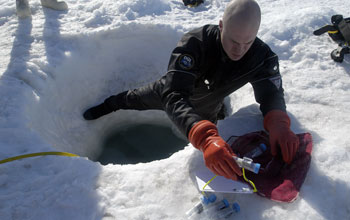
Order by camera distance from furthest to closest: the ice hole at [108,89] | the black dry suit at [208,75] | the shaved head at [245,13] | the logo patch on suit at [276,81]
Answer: the ice hole at [108,89] → the logo patch on suit at [276,81] → the black dry suit at [208,75] → the shaved head at [245,13]

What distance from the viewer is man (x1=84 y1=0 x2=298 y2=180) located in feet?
5.68

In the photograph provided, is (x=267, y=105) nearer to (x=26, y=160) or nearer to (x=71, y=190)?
(x=71, y=190)

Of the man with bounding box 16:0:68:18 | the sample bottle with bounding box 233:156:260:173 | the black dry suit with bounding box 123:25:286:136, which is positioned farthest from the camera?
the man with bounding box 16:0:68:18

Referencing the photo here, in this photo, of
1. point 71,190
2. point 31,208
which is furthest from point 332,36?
point 31,208

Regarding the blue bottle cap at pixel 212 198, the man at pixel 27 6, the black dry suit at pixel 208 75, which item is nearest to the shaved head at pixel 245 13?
the black dry suit at pixel 208 75

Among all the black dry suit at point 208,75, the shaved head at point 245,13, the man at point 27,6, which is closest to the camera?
the shaved head at point 245,13

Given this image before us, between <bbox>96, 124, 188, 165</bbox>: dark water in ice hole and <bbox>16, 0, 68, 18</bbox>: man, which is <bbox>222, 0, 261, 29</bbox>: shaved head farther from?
<bbox>16, 0, 68, 18</bbox>: man

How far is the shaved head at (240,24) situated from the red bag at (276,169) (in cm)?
66

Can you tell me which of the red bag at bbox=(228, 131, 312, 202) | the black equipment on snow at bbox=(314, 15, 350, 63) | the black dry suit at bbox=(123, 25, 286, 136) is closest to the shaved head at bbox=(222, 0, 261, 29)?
the black dry suit at bbox=(123, 25, 286, 136)

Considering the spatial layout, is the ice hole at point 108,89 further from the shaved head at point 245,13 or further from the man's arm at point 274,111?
the shaved head at point 245,13

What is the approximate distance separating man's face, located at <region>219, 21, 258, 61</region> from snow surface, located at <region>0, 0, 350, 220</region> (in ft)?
1.94

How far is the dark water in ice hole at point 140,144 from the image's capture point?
341 centimetres

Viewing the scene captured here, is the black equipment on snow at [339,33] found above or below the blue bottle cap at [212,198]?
above

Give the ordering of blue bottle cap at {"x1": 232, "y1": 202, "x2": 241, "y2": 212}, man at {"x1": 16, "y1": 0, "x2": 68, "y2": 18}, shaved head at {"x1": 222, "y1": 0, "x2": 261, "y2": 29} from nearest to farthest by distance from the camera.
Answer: blue bottle cap at {"x1": 232, "y1": 202, "x2": 241, "y2": 212} → shaved head at {"x1": 222, "y1": 0, "x2": 261, "y2": 29} → man at {"x1": 16, "y1": 0, "x2": 68, "y2": 18}
